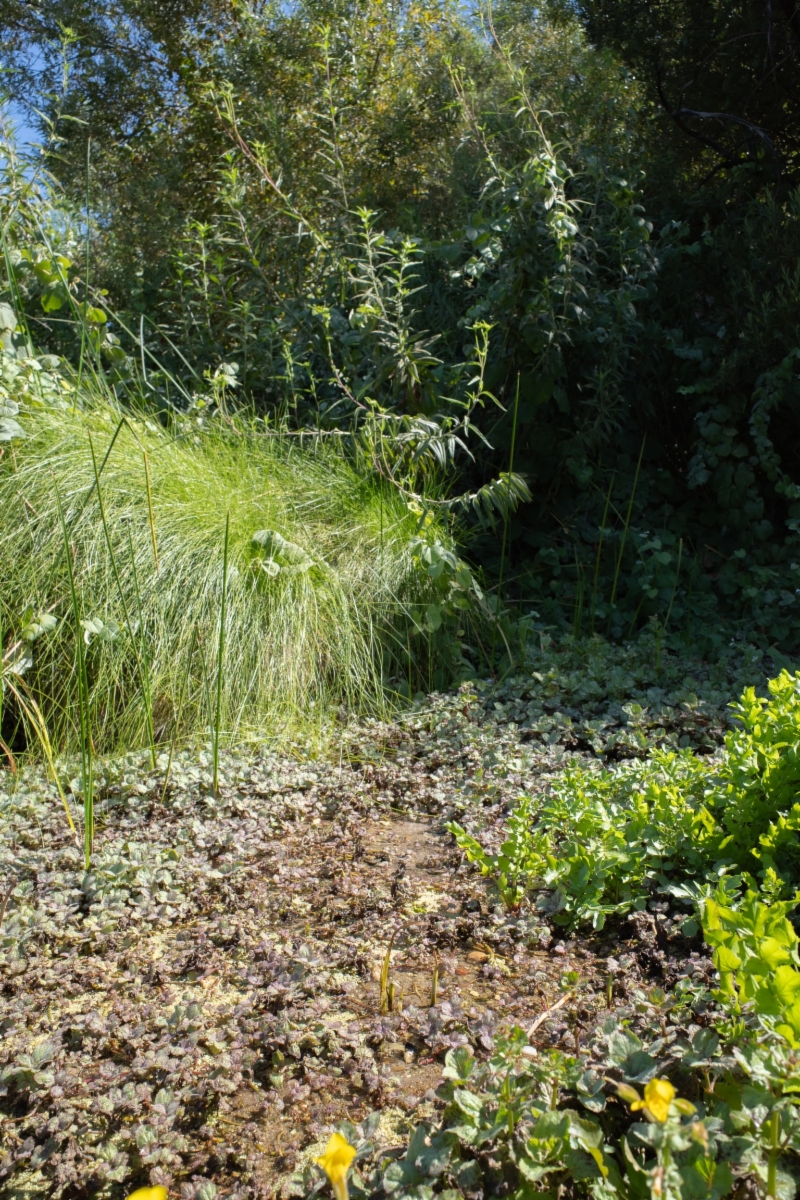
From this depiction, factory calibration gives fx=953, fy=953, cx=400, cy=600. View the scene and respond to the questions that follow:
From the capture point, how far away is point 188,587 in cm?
325

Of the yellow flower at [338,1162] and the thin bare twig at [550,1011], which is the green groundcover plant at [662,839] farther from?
the yellow flower at [338,1162]

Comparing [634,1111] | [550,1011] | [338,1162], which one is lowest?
[550,1011]

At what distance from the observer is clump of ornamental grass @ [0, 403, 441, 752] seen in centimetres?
308

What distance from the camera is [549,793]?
2.55 metres

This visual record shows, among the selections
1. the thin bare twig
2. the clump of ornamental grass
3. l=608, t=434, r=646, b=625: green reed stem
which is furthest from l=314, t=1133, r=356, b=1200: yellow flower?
l=608, t=434, r=646, b=625: green reed stem

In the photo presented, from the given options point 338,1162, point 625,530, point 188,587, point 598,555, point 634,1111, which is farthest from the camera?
point 625,530

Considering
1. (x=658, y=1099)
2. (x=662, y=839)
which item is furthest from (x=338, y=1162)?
(x=662, y=839)

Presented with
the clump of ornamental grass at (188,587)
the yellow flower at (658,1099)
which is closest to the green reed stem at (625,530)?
the clump of ornamental grass at (188,587)

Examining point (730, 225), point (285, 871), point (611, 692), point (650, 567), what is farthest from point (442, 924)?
point (730, 225)

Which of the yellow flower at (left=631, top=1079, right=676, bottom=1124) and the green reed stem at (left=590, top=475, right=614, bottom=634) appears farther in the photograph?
the green reed stem at (left=590, top=475, right=614, bottom=634)

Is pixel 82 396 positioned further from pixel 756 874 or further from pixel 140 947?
pixel 756 874

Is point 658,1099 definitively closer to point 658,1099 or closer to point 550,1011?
point 658,1099

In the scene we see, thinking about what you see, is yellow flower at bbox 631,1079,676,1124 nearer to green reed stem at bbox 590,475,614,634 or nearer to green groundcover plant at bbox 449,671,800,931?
green groundcover plant at bbox 449,671,800,931

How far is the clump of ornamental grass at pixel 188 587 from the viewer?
308 cm
